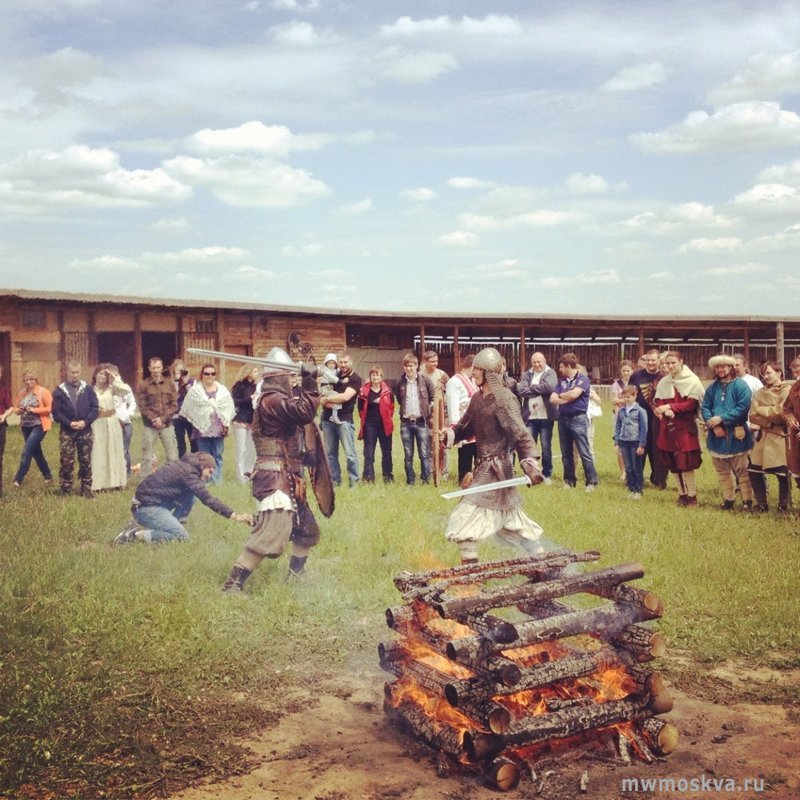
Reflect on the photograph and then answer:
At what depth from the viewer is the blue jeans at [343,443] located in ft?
40.7

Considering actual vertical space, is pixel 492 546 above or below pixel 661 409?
below

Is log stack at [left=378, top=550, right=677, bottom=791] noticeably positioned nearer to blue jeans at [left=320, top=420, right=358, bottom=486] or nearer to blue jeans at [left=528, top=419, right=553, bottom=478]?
blue jeans at [left=320, top=420, right=358, bottom=486]

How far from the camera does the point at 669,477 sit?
1427cm

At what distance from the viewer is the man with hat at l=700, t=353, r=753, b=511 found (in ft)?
35.2

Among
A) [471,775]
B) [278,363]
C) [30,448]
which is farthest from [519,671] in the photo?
[30,448]

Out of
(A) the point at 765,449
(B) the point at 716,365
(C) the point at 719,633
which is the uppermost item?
(B) the point at 716,365

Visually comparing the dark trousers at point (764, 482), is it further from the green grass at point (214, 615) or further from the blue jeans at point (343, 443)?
the blue jeans at point (343, 443)

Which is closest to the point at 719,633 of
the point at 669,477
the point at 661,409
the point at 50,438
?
the point at 661,409

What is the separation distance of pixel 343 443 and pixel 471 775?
8.35 metres

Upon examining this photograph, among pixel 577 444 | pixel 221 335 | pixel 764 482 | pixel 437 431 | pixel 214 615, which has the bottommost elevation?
pixel 214 615

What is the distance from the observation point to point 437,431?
12.6 m

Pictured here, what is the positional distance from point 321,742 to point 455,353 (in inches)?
876

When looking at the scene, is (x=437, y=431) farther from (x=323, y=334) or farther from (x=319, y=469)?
(x=323, y=334)

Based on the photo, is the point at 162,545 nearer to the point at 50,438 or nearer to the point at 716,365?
the point at 716,365
